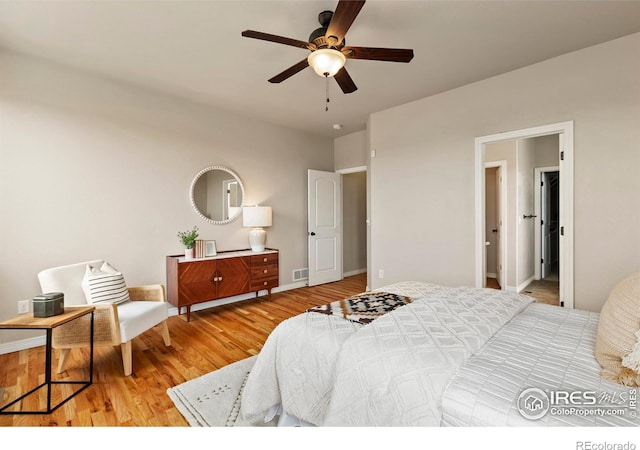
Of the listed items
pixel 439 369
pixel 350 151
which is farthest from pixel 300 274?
pixel 439 369

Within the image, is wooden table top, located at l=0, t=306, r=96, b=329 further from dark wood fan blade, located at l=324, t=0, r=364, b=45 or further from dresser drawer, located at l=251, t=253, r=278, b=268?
dark wood fan blade, located at l=324, t=0, r=364, b=45

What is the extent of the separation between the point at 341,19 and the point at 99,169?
289 cm

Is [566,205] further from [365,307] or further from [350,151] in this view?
[350,151]

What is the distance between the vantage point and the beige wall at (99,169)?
2.64m

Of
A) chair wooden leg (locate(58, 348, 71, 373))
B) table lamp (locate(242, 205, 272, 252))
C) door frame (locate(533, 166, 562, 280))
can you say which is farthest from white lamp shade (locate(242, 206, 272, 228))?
door frame (locate(533, 166, 562, 280))

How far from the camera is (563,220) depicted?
278 cm

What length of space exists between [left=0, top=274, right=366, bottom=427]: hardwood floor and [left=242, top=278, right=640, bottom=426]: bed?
77 centimetres

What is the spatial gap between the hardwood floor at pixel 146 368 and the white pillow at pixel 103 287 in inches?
20.0

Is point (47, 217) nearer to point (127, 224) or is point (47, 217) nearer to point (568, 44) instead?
point (127, 224)

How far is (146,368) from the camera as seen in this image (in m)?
2.29

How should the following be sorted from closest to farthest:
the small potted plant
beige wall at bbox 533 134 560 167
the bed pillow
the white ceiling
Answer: the bed pillow, the white ceiling, the small potted plant, beige wall at bbox 533 134 560 167

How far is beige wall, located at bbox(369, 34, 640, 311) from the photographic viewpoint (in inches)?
97.7

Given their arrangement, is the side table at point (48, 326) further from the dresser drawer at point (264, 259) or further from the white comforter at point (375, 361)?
the dresser drawer at point (264, 259)
